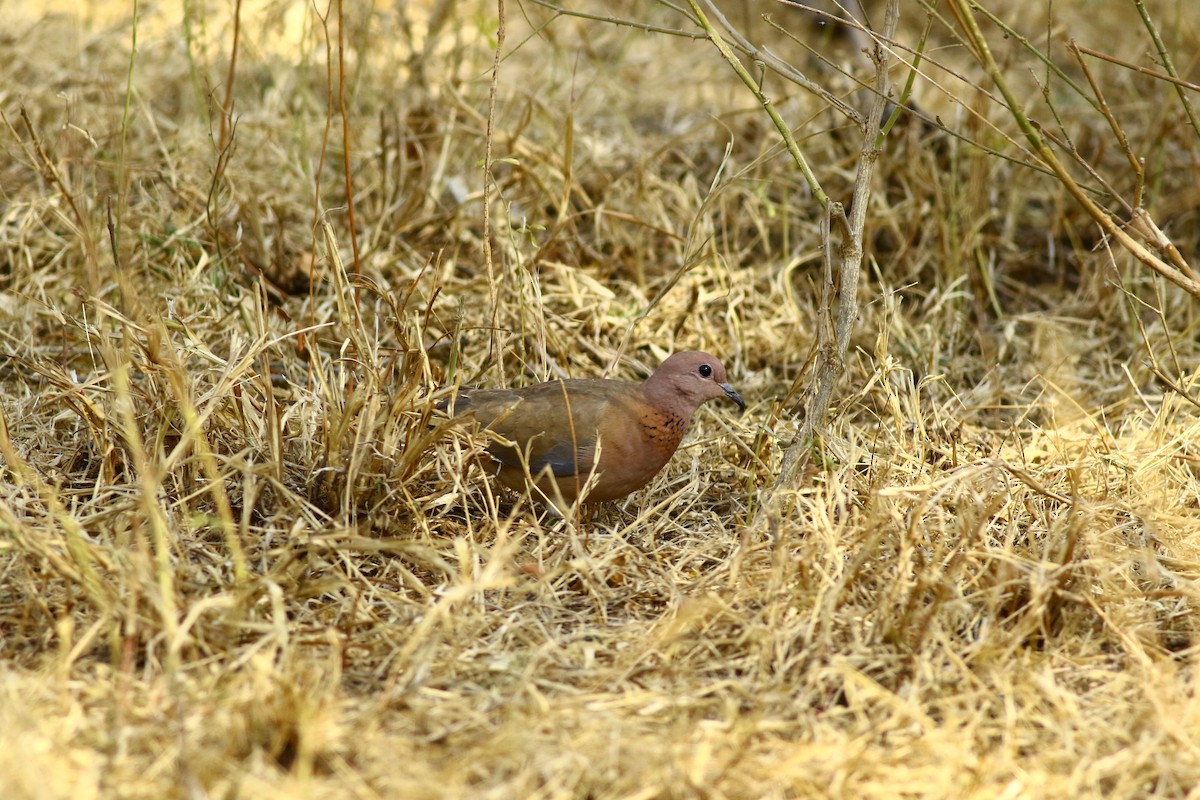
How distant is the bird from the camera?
11.1 feet

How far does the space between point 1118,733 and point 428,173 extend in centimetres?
324

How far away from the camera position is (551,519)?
12.1 ft

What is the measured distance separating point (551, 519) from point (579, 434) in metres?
0.38

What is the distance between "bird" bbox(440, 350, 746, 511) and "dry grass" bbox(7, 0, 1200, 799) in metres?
0.13

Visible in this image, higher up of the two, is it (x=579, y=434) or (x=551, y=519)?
(x=579, y=434)

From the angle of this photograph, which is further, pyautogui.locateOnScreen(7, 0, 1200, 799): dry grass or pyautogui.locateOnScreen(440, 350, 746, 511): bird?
pyautogui.locateOnScreen(440, 350, 746, 511): bird

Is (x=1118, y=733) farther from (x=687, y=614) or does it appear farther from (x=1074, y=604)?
(x=687, y=614)

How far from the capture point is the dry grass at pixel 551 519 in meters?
2.30

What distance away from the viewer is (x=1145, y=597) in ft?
9.04

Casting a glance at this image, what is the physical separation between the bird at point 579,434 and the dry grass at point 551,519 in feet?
0.43

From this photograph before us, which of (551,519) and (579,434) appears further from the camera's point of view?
(551,519)

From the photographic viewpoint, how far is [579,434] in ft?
11.3

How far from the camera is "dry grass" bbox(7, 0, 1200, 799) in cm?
230

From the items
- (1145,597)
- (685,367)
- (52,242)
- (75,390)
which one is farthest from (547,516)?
(52,242)
